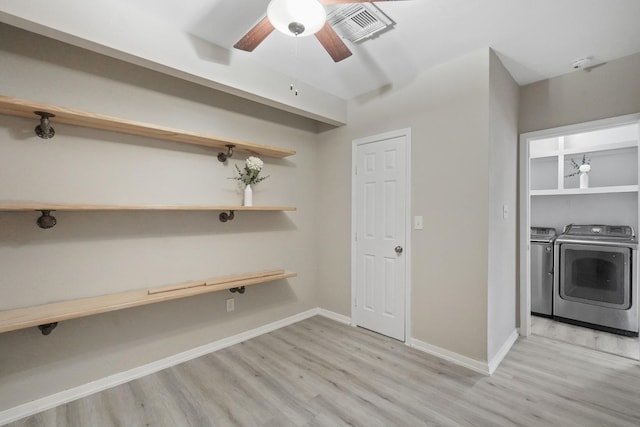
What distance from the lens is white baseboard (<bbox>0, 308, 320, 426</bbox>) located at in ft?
6.11

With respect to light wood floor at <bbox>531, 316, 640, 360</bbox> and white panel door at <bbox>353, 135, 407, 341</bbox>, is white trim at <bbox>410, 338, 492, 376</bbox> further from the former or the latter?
light wood floor at <bbox>531, 316, 640, 360</bbox>

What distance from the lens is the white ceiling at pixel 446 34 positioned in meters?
1.92

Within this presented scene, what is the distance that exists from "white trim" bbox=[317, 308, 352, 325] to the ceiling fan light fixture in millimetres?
2947

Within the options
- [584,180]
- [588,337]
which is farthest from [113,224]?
[584,180]

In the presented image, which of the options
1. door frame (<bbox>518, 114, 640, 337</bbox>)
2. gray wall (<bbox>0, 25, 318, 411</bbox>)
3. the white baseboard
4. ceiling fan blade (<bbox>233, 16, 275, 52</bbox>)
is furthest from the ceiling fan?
the white baseboard

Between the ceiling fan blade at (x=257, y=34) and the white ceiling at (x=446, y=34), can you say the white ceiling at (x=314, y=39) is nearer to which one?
the white ceiling at (x=446, y=34)

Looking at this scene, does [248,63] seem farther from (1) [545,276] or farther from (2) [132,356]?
(1) [545,276]

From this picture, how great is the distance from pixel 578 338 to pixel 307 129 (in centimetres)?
376

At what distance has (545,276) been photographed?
3566 mm

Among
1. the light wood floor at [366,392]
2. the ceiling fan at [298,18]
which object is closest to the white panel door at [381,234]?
the light wood floor at [366,392]

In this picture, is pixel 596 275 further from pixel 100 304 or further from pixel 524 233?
pixel 100 304

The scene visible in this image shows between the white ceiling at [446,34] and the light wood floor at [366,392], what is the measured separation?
8.71ft

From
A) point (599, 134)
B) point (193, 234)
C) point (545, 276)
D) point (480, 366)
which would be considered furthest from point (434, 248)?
point (599, 134)

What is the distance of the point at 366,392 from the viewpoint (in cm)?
211
